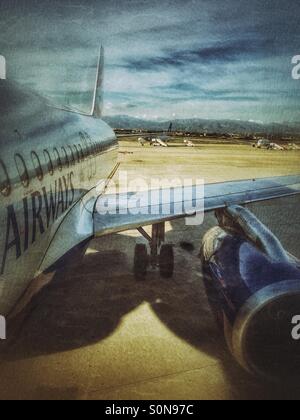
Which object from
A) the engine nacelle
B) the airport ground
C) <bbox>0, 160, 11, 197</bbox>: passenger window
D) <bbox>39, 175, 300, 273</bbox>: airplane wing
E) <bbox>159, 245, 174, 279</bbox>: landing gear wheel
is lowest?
the airport ground

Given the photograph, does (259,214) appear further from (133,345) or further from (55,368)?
(55,368)

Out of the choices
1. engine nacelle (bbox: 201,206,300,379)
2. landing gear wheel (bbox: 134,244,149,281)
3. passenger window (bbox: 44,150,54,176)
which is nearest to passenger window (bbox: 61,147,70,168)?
passenger window (bbox: 44,150,54,176)

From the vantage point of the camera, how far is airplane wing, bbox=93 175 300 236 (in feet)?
24.7

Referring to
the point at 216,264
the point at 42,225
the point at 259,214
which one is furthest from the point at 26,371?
the point at 259,214

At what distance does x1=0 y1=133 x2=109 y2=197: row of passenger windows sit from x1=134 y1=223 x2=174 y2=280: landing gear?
248cm

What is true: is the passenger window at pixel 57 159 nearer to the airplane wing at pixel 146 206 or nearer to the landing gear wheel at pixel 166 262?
the airplane wing at pixel 146 206

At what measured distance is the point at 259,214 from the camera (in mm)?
15359

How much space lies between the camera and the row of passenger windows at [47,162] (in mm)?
3975

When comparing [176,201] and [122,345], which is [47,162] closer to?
[122,345]

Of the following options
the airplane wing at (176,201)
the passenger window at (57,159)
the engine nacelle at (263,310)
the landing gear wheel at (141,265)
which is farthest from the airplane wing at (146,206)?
the engine nacelle at (263,310)

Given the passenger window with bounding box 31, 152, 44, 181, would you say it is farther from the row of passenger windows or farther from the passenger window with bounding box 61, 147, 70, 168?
the passenger window with bounding box 61, 147, 70, 168

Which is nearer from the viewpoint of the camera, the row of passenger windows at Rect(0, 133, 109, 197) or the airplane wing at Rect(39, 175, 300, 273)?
the row of passenger windows at Rect(0, 133, 109, 197)

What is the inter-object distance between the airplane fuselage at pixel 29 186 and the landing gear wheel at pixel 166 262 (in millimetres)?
2582

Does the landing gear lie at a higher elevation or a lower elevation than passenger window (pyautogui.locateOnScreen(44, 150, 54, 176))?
lower
